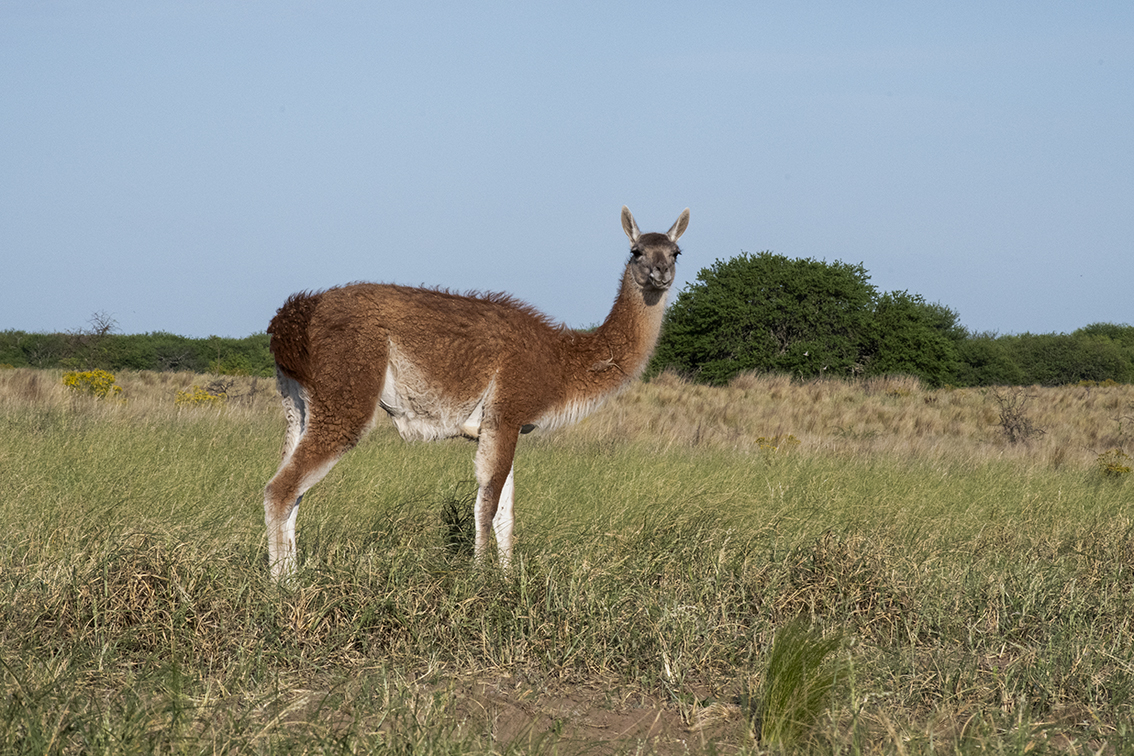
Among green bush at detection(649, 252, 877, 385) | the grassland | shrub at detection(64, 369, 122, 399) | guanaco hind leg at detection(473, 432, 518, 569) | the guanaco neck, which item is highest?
green bush at detection(649, 252, 877, 385)

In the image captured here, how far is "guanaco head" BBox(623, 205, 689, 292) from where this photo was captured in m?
6.83

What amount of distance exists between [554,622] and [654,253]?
9.90 ft

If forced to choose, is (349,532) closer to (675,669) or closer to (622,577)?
(622,577)

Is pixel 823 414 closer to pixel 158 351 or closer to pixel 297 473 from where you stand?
pixel 297 473

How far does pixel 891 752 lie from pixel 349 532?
382cm

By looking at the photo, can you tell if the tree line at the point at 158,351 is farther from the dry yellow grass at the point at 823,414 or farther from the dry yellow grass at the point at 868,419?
the dry yellow grass at the point at 868,419

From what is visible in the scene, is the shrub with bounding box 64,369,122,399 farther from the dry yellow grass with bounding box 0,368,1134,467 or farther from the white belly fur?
the white belly fur

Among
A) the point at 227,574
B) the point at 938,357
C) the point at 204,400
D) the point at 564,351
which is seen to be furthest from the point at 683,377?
the point at 227,574

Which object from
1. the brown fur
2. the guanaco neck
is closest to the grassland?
the brown fur

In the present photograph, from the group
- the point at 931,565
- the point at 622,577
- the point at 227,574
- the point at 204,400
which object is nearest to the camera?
the point at 227,574

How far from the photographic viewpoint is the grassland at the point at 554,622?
3.72m

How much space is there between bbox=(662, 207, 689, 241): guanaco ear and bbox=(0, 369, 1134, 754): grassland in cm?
207

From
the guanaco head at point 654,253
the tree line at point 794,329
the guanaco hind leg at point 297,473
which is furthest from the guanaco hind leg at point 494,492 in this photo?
the tree line at point 794,329

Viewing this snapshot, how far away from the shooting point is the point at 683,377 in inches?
1201
